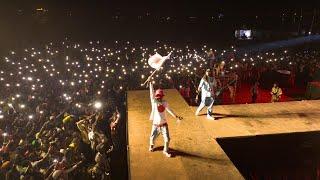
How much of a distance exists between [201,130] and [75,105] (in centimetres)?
513

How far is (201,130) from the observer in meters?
9.30

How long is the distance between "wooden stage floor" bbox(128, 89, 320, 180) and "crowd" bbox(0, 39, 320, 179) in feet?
3.01

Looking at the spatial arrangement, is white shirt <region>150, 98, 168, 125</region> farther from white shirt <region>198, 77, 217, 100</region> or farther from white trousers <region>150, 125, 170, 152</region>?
white shirt <region>198, 77, 217, 100</region>

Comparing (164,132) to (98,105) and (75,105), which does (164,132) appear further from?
(75,105)

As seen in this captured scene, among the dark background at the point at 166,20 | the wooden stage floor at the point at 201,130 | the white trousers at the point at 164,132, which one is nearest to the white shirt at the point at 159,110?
the white trousers at the point at 164,132

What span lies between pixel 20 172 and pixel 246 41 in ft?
114

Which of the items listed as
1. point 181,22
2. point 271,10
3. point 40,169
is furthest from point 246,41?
point 40,169

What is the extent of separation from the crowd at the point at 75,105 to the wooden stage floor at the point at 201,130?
3.01 feet

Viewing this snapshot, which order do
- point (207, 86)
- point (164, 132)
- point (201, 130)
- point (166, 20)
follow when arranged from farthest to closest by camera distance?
point (166, 20)
point (207, 86)
point (201, 130)
point (164, 132)

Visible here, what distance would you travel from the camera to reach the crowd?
26.8 ft

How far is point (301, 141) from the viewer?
9.89 meters

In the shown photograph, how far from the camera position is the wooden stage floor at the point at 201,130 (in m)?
7.10

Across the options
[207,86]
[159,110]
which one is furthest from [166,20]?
[159,110]

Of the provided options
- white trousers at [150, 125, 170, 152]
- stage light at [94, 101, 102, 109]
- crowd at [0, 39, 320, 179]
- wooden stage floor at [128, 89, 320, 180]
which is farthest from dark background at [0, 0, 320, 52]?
white trousers at [150, 125, 170, 152]
